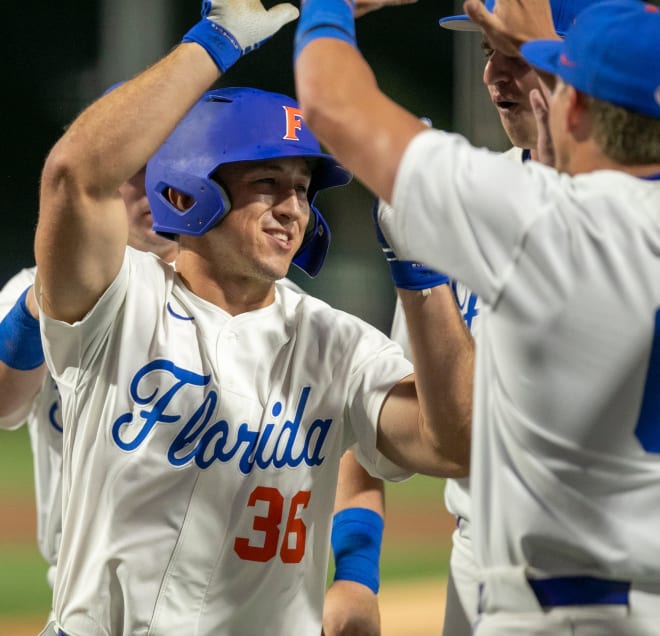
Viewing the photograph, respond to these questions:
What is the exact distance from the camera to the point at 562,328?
1.80 m

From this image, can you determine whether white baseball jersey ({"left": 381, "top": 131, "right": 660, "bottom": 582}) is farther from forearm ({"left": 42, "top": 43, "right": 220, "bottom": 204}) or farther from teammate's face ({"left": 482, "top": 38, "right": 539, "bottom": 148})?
teammate's face ({"left": 482, "top": 38, "right": 539, "bottom": 148})

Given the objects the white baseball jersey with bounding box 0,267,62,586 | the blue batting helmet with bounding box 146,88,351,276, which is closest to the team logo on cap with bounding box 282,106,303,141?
the blue batting helmet with bounding box 146,88,351,276

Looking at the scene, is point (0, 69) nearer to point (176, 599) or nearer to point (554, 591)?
point (176, 599)

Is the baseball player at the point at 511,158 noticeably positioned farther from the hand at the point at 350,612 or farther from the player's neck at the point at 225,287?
the player's neck at the point at 225,287

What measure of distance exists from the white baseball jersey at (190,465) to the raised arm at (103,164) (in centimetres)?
10

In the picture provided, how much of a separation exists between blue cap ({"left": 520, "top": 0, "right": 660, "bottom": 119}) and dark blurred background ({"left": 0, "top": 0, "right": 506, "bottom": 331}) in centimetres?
840

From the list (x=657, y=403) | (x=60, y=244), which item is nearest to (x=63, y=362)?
(x=60, y=244)

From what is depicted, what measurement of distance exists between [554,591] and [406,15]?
9919 mm

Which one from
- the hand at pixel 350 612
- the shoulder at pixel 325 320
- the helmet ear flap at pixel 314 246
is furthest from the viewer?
the helmet ear flap at pixel 314 246

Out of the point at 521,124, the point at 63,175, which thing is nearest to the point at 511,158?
the point at 521,124

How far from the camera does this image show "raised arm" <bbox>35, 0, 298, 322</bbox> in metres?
2.34

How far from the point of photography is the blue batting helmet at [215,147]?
9.25ft

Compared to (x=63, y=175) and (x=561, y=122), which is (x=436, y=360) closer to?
(x=561, y=122)

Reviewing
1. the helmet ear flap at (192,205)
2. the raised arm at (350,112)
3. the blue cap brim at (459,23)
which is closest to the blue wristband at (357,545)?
the helmet ear flap at (192,205)
